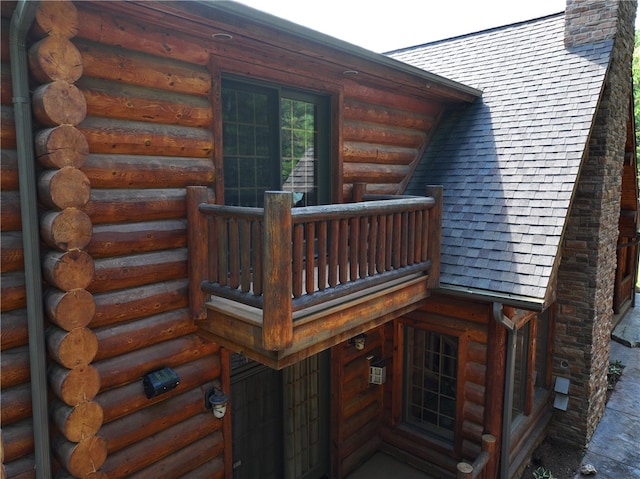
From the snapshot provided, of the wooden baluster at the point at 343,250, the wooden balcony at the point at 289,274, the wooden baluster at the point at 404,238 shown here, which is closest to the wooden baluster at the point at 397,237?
the wooden balcony at the point at 289,274

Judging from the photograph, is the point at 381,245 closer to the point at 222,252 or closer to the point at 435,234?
the point at 435,234

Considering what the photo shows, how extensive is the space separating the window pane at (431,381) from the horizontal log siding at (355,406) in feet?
1.58

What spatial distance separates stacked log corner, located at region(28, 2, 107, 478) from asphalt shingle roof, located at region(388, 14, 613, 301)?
4050 mm

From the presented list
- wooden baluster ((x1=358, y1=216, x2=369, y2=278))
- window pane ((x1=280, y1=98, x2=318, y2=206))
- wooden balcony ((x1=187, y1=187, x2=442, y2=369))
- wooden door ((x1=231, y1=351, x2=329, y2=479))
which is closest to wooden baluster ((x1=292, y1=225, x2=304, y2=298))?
wooden balcony ((x1=187, y1=187, x2=442, y2=369))

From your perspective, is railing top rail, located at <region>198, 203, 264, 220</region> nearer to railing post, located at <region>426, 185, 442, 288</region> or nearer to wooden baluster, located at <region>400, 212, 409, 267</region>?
wooden baluster, located at <region>400, 212, 409, 267</region>

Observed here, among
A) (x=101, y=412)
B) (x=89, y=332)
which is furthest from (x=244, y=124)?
(x=101, y=412)

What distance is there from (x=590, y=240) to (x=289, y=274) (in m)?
5.78

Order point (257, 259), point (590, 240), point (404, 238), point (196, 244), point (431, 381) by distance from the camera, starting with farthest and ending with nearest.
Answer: point (590, 240) → point (431, 381) → point (404, 238) → point (196, 244) → point (257, 259)

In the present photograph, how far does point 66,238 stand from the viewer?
3133mm

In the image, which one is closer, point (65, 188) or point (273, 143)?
point (65, 188)

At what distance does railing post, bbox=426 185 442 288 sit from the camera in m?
5.49

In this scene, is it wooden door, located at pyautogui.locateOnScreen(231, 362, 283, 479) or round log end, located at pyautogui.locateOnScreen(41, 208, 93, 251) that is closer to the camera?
round log end, located at pyautogui.locateOnScreen(41, 208, 93, 251)

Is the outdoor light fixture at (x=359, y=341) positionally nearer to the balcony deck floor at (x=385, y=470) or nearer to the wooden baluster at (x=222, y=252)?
the balcony deck floor at (x=385, y=470)

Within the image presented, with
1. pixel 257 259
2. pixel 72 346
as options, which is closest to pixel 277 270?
pixel 257 259
